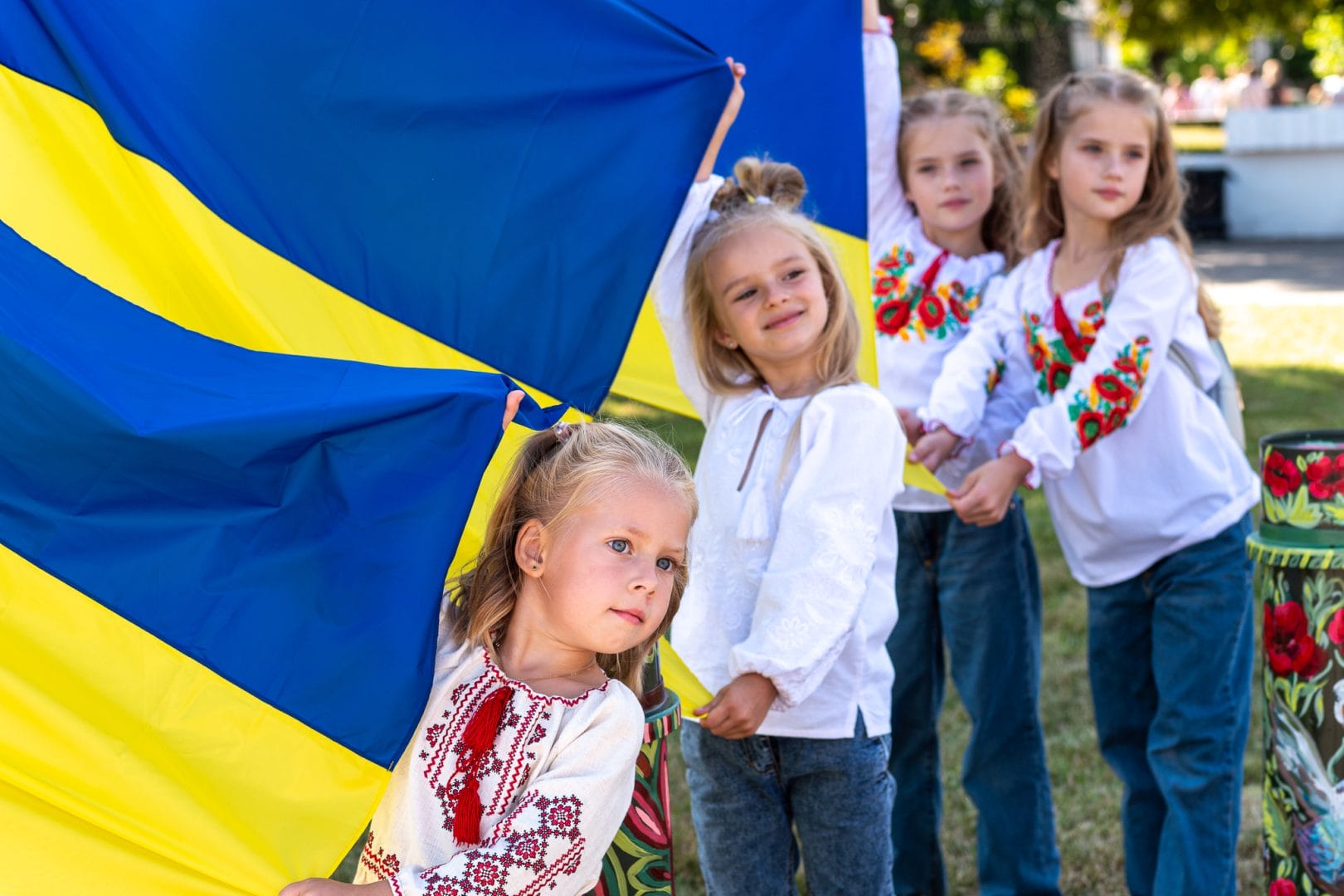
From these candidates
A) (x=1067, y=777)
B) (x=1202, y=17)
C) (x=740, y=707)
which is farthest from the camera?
(x=1202, y=17)

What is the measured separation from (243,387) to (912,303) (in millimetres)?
2029

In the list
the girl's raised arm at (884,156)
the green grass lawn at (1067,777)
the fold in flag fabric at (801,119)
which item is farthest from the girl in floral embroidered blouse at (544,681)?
the girl's raised arm at (884,156)

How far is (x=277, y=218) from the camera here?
2389 millimetres

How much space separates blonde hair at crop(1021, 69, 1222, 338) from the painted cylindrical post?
164 centimetres

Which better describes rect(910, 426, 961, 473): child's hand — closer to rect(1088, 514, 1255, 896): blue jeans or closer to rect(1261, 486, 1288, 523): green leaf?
rect(1088, 514, 1255, 896): blue jeans

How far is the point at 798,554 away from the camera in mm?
2506

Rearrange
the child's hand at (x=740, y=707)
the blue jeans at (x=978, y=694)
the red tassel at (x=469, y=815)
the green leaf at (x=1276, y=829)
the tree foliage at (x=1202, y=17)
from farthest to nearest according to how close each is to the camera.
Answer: the tree foliage at (x=1202, y=17), the blue jeans at (x=978, y=694), the green leaf at (x=1276, y=829), the child's hand at (x=740, y=707), the red tassel at (x=469, y=815)

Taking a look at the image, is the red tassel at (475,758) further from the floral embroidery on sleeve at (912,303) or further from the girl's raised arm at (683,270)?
the floral embroidery on sleeve at (912,303)

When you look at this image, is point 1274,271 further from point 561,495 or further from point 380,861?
point 380,861

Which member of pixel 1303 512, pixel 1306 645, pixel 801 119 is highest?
pixel 801 119

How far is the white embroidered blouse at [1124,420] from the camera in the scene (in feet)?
10.2

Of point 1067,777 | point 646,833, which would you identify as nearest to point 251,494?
point 646,833

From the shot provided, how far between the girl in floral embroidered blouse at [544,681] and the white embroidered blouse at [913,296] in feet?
4.86

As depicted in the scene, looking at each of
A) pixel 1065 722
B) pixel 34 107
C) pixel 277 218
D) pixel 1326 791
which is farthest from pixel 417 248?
pixel 1065 722
